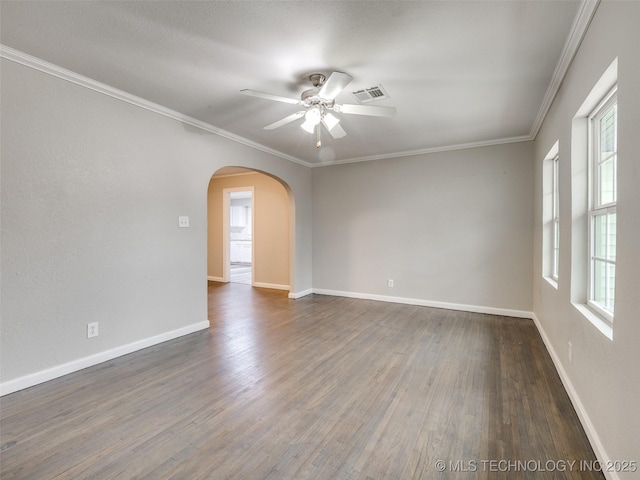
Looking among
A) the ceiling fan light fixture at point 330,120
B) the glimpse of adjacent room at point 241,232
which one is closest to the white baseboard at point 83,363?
the ceiling fan light fixture at point 330,120

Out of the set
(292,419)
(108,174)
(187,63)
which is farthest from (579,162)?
(108,174)

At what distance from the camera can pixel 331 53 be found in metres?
2.29

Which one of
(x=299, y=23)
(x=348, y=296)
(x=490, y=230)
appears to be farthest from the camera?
(x=348, y=296)

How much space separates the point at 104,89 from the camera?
2.83 m

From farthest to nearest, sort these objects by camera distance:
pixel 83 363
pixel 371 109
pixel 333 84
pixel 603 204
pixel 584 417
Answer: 1. pixel 83 363
2. pixel 371 109
3. pixel 333 84
4. pixel 603 204
5. pixel 584 417

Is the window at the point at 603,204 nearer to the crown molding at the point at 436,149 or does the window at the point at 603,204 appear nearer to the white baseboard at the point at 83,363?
the crown molding at the point at 436,149

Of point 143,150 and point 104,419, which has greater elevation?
point 143,150

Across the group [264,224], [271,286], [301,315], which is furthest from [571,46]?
[271,286]

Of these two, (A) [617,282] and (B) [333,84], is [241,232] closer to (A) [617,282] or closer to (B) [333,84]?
(B) [333,84]

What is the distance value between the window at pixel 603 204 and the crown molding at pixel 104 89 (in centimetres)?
371

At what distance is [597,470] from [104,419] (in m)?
2.88

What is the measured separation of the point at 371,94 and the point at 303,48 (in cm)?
95

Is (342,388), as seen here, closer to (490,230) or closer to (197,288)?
(197,288)

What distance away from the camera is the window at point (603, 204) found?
1868mm
